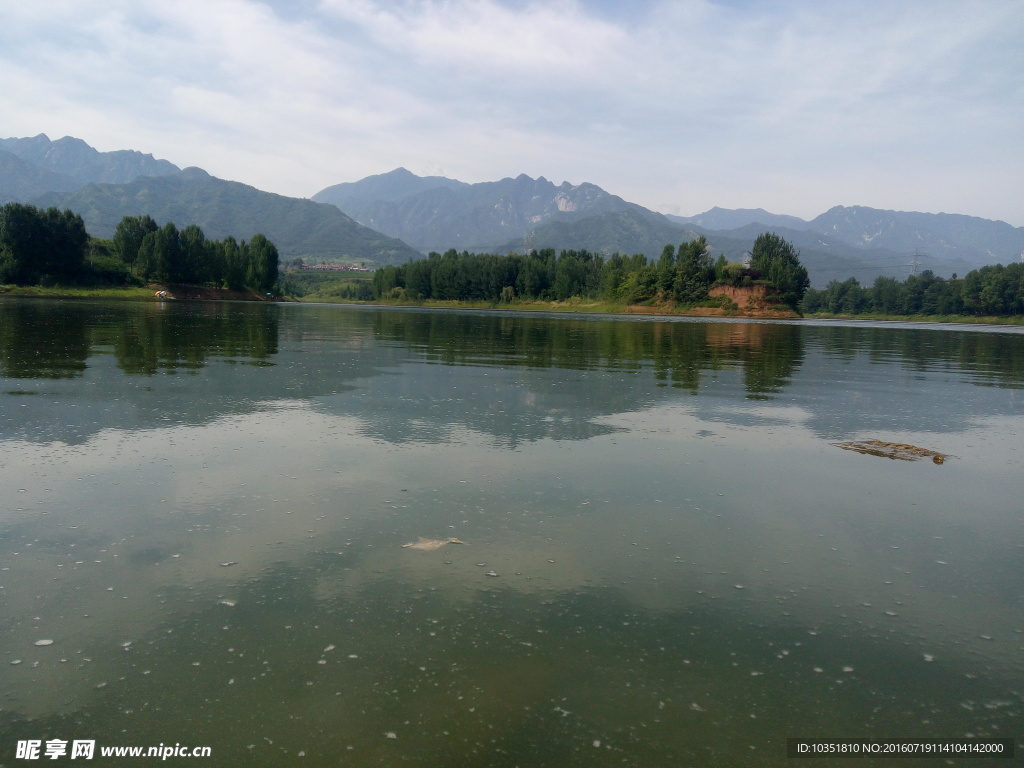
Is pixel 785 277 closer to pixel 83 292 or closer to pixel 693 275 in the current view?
pixel 693 275

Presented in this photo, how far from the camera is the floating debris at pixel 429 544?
916 centimetres

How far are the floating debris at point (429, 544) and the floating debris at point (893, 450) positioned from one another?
11747mm

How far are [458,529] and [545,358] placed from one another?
27.5 m

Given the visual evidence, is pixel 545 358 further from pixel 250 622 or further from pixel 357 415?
pixel 250 622

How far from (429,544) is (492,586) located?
1.55 m

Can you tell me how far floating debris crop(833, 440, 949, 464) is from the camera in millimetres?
15445

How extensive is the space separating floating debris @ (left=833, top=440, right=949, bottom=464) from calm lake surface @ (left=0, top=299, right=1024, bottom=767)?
1.66ft

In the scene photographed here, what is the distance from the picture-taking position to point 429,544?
930 cm

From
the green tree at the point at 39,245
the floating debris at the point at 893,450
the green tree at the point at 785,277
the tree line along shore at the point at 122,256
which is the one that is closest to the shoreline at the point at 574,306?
the tree line along shore at the point at 122,256

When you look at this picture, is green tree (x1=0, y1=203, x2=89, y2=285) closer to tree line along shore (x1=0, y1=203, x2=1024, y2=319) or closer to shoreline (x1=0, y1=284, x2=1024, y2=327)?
tree line along shore (x1=0, y1=203, x2=1024, y2=319)

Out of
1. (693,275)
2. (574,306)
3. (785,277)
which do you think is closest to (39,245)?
(574,306)

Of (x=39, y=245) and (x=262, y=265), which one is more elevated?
(x=262, y=265)

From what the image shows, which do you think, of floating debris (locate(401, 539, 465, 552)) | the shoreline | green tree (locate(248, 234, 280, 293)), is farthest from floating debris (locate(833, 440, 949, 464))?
green tree (locate(248, 234, 280, 293))

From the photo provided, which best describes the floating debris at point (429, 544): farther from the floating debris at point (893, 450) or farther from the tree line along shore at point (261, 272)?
the tree line along shore at point (261, 272)
